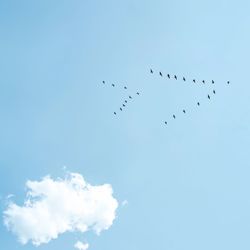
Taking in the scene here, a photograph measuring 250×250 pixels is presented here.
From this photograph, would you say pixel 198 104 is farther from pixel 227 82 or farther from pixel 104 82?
pixel 104 82

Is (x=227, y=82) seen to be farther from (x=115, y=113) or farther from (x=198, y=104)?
(x=115, y=113)

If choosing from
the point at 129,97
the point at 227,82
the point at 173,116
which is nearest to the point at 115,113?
the point at 129,97

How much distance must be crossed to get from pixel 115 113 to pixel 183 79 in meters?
14.1

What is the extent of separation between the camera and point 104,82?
66750 mm

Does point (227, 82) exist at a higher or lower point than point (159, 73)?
lower

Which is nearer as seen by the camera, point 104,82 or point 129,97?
point 104,82

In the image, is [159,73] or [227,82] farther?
[159,73]

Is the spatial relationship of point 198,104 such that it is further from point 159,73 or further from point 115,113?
point 115,113

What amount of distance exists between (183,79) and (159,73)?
462 cm

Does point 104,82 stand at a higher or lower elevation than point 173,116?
higher

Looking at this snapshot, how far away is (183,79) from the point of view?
6756cm

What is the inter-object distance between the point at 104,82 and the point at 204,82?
1799cm

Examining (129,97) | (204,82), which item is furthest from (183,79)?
(129,97)

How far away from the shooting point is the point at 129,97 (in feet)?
236
